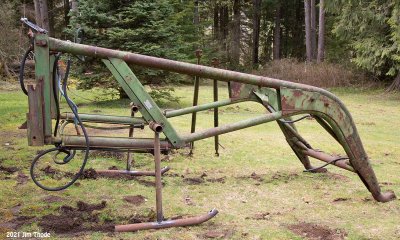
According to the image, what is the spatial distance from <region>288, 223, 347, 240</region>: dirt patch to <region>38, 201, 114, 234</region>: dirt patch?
151 centimetres

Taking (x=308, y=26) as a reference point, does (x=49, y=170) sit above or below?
below

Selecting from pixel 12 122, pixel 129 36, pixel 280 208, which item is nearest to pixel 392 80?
pixel 129 36

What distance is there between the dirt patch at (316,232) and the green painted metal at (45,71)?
213 centimetres

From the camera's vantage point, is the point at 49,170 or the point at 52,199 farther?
the point at 49,170

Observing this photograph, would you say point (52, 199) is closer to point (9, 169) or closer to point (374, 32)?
point (9, 169)

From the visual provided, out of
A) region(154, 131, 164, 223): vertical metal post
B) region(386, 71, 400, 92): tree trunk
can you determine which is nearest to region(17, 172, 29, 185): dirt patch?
region(154, 131, 164, 223): vertical metal post

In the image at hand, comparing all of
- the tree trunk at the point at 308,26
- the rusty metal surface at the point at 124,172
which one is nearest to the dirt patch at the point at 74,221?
the rusty metal surface at the point at 124,172

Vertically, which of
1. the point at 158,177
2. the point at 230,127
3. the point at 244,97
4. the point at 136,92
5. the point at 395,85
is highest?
the point at 136,92

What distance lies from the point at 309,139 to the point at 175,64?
5142 mm

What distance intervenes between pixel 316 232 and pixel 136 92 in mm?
1843

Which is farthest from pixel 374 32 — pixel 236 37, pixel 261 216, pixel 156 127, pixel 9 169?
pixel 156 127

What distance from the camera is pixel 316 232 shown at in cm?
375

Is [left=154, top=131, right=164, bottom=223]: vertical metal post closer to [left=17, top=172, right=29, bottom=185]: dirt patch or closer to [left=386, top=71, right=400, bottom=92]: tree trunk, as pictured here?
[left=17, top=172, right=29, bottom=185]: dirt patch

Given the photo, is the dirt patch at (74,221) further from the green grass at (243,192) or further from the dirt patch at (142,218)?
the dirt patch at (142,218)
